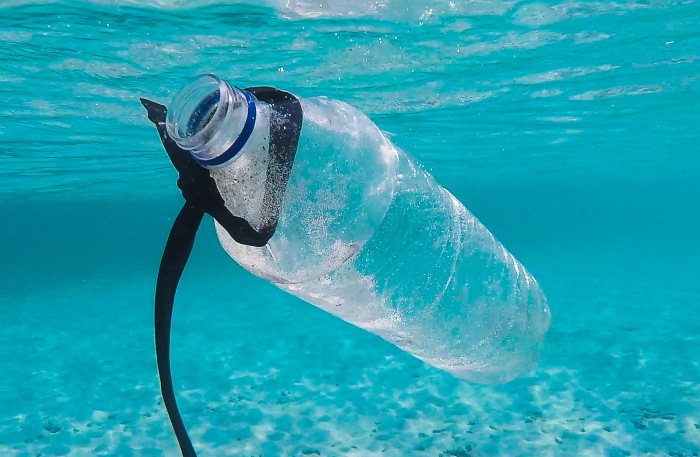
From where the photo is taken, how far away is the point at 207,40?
9734 mm

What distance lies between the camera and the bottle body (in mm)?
2469

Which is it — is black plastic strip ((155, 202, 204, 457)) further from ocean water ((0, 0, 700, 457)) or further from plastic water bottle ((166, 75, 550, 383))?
ocean water ((0, 0, 700, 457))

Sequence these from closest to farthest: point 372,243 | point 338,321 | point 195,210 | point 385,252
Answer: point 195,210 < point 372,243 < point 385,252 < point 338,321

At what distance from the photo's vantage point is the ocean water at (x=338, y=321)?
27.4ft

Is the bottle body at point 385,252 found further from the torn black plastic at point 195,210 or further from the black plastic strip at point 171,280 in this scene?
the black plastic strip at point 171,280

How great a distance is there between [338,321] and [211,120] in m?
15.2

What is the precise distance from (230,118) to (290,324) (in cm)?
1572

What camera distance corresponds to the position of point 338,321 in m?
16.7

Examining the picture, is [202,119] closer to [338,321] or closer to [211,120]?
[211,120]

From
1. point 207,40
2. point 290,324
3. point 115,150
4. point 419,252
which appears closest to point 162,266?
point 419,252

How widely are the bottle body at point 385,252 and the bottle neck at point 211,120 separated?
7cm

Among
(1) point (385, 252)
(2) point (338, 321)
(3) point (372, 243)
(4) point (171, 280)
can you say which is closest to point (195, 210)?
(4) point (171, 280)

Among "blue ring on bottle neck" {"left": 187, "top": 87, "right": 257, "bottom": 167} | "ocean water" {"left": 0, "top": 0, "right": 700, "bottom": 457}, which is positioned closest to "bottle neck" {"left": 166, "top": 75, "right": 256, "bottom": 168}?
"blue ring on bottle neck" {"left": 187, "top": 87, "right": 257, "bottom": 167}

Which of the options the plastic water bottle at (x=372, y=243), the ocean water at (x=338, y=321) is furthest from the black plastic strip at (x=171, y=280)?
→ the ocean water at (x=338, y=321)
